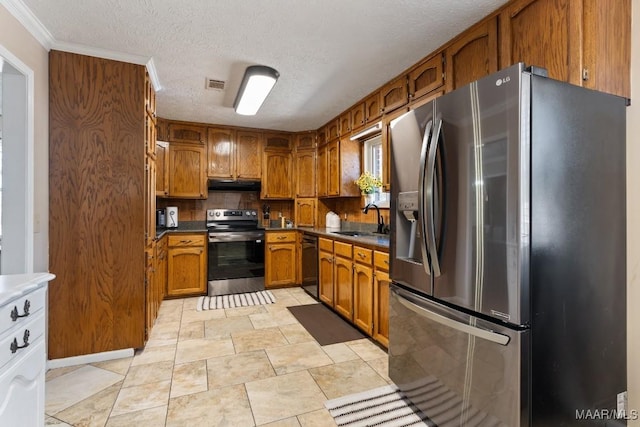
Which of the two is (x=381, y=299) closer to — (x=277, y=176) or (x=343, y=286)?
(x=343, y=286)

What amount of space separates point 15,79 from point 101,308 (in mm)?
1672

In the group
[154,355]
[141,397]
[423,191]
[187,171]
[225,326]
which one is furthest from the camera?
[187,171]

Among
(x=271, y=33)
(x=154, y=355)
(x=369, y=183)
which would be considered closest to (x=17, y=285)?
(x=154, y=355)

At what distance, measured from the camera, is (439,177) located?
5.00 ft

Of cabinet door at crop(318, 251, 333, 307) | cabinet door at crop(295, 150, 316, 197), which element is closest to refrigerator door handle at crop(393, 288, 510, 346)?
cabinet door at crop(318, 251, 333, 307)

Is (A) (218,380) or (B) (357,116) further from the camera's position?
(B) (357,116)

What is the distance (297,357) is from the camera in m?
2.46

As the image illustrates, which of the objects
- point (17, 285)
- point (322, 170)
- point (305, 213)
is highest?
point (322, 170)

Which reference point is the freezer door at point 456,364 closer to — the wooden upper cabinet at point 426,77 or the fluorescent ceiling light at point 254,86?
the wooden upper cabinet at point 426,77

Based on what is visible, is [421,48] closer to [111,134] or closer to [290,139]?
[111,134]

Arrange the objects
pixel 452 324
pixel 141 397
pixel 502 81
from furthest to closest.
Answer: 1. pixel 141 397
2. pixel 452 324
3. pixel 502 81

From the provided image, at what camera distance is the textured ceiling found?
185 cm

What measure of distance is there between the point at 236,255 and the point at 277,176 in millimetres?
1370

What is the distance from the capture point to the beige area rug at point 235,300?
374cm
